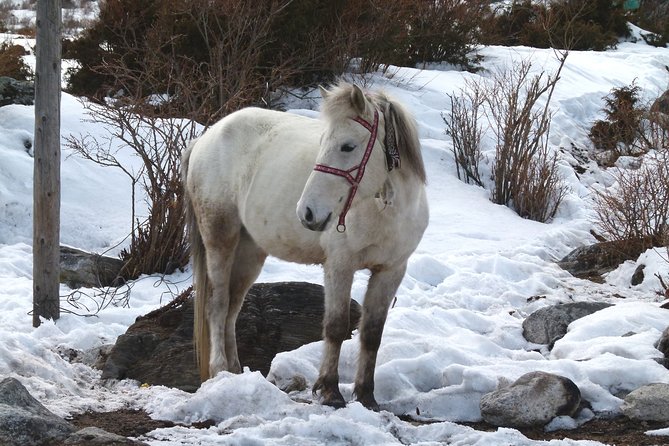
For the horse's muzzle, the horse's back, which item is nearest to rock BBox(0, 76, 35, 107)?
the horse's back

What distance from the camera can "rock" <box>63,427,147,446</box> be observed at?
3.18 meters

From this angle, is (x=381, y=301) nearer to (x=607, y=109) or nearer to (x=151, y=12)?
(x=151, y=12)

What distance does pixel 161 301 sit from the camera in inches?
264

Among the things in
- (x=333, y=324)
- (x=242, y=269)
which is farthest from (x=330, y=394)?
(x=242, y=269)

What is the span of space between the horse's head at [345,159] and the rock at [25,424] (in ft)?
4.32

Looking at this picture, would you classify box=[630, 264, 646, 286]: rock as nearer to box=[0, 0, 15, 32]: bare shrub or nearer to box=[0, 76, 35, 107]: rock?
box=[0, 76, 35, 107]: rock

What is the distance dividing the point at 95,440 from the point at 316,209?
50.6 inches

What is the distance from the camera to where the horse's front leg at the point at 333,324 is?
404 centimetres

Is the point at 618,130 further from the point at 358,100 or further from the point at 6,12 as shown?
the point at 6,12

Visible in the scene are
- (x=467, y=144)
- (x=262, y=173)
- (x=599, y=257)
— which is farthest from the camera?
(x=467, y=144)

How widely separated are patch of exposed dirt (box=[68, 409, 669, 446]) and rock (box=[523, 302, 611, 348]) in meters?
1.67

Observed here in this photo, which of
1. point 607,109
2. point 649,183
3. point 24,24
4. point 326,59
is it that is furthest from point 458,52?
point 24,24

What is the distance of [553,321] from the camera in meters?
5.75

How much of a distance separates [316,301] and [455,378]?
4.69 ft
